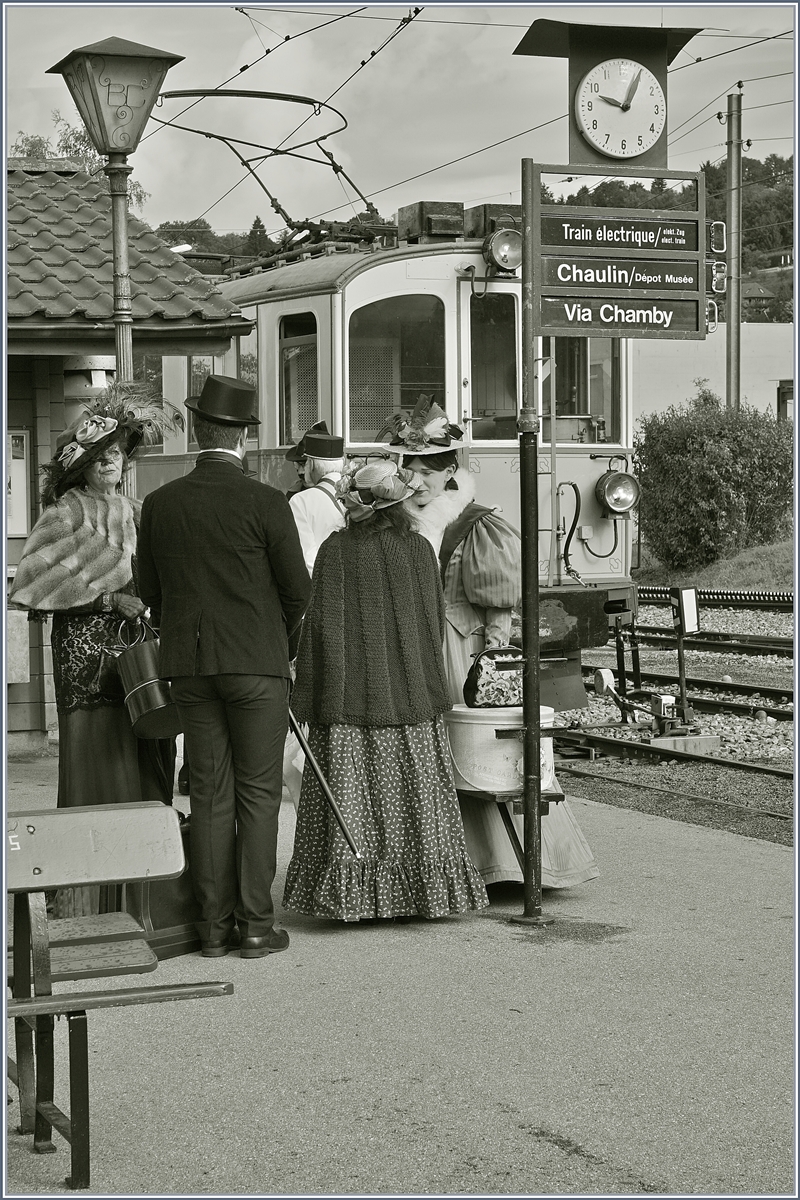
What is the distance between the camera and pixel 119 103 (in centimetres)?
782

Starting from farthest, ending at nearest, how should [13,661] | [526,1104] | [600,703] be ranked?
[600,703], [13,661], [526,1104]

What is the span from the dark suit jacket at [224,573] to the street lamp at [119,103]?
2.56 m

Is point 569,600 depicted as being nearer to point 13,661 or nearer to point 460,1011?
point 13,661

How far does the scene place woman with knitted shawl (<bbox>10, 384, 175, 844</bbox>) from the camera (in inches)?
228

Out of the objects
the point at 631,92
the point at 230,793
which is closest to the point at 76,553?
the point at 230,793

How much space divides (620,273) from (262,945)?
3.02m

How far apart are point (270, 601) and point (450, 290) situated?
19.8 feet

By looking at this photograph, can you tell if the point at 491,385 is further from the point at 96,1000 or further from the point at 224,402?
the point at 96,1000

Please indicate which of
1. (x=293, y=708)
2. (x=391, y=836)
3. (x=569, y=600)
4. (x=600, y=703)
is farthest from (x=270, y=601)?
(x=600, y=703)

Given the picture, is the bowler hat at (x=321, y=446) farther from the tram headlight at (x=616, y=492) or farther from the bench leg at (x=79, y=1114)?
the bench leg at (x=79, y=1114)

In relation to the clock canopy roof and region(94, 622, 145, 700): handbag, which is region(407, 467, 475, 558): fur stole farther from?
the clock canopy roof

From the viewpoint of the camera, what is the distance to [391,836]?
595cm

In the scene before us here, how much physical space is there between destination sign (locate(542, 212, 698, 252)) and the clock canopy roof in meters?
0.67

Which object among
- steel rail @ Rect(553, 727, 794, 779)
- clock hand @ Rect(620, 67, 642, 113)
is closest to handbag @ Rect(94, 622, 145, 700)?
clock hand @ Rect(620, 67, 642, 113)
